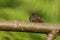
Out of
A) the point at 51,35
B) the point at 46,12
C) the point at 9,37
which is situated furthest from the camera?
the point at 46,12

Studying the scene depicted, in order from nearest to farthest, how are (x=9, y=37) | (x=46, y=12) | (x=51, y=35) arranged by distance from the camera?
(x=51, y=35)
(x=9, y=37)
(x=46, y=12)

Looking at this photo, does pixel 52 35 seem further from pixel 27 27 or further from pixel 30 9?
pixel 30 9

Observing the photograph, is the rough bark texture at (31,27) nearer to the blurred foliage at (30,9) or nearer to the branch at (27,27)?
the branch at (27,27)

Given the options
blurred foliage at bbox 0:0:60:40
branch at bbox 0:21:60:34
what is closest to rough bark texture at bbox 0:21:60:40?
branch at bbox 0:21:60:34

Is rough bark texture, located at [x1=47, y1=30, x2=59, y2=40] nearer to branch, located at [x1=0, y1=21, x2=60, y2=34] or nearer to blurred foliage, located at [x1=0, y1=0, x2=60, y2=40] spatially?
branch, located at [x1=0, y1=21, x2=60, y2=34]

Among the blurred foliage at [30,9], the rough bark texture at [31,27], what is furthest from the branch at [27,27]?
the blurred foliage at [30,9]

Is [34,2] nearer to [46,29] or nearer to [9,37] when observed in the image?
[9,37]

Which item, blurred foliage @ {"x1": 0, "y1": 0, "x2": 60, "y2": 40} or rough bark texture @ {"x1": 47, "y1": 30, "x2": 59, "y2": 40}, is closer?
rough bark texture @ {"x1": 47, "y1": 30, "x2": 59, "y2": 40}

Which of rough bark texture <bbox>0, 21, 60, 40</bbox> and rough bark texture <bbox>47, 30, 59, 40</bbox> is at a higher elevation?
rough bark texture <bbox>0, 21, 60, 40</bbox>

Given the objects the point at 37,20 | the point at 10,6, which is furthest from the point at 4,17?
the point at 37,20

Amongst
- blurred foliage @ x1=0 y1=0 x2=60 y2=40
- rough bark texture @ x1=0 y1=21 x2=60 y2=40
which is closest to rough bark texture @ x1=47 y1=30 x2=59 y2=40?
rough bark texture @ x1=0 y1=21 x2=60 y2=40

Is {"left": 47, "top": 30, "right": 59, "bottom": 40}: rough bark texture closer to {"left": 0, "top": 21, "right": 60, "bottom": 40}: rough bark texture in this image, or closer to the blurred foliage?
{"left": 0, "top": 21, "right": 60, "bottom": 40}: rough bark texture
